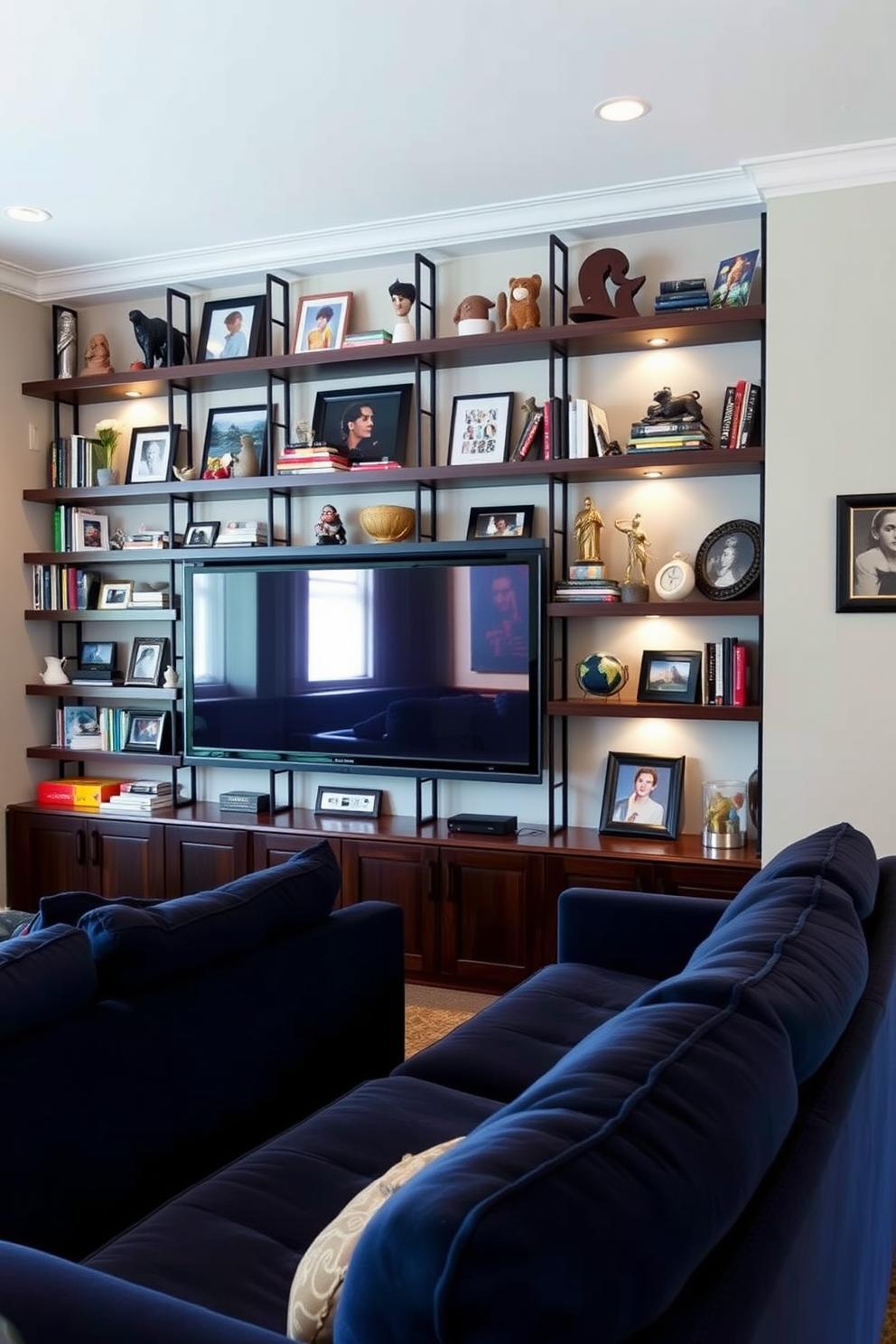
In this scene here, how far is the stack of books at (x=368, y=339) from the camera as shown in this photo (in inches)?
181

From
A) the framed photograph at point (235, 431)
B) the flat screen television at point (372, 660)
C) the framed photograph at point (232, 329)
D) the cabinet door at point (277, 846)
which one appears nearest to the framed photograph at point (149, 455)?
the framed photograph at point (235, 431)

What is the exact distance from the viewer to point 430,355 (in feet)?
14.8

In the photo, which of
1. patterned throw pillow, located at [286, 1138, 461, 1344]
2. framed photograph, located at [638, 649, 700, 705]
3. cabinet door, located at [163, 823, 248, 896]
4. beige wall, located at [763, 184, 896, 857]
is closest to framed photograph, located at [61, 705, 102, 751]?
cabinet door, located at [163, 823, 248, 896]

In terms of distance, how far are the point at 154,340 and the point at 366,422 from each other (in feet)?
3.46

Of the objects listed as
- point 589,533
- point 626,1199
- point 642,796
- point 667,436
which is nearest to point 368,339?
point 589,533

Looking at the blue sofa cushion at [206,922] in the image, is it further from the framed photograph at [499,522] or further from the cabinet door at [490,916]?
the framed photograph at [499,522]

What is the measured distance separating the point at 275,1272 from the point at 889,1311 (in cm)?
140

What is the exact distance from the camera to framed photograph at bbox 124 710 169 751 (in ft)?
16.8

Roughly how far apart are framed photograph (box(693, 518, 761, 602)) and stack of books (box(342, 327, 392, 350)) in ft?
4.87

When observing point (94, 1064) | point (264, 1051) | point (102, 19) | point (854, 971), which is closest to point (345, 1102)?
point (264, 1051)

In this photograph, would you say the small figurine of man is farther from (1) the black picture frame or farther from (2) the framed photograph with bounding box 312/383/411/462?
(1) the black picture frame

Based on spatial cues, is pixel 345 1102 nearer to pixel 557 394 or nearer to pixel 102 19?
pixel 102 19

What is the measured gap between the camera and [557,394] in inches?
178

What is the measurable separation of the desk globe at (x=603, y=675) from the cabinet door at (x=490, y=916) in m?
0.66
